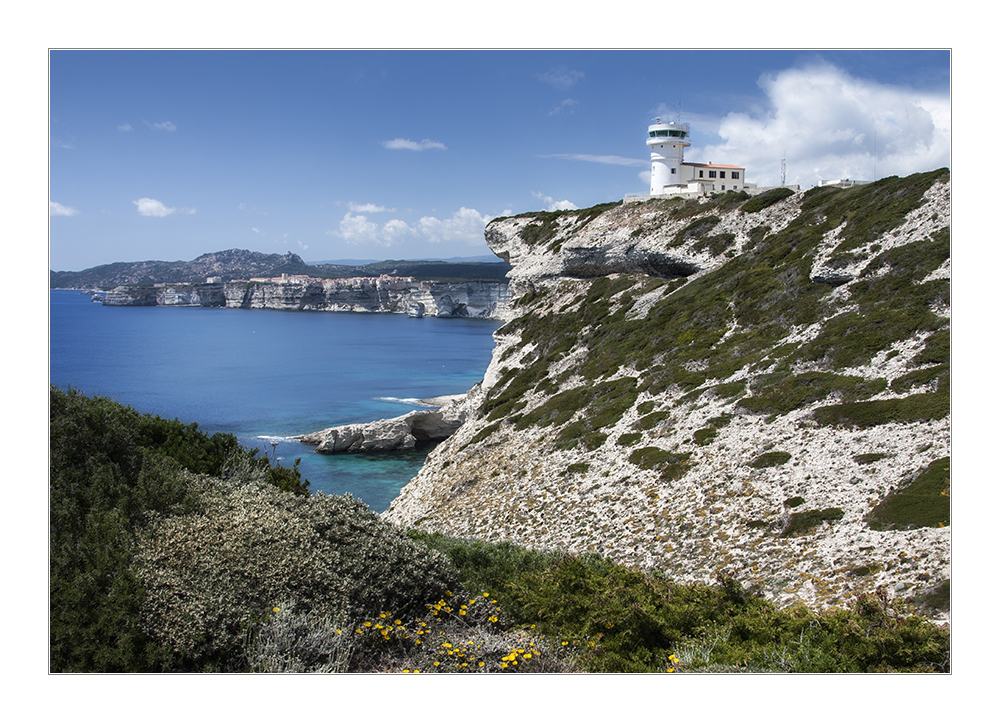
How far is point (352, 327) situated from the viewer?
143875mm

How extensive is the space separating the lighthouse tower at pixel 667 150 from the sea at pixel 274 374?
27.0 meters

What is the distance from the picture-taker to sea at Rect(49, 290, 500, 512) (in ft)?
147

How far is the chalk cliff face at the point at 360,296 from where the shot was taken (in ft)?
547

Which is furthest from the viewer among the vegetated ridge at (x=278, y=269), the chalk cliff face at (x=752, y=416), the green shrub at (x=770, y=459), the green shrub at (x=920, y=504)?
the vegetated ridge at (x=278, y=269)

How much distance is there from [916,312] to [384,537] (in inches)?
→ 578

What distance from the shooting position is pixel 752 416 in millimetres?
16344

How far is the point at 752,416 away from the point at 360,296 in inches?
7078

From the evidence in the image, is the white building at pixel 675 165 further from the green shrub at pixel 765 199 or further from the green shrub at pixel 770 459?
the green shrub at pixel 770 459

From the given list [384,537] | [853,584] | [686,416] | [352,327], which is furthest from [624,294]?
[352,327]

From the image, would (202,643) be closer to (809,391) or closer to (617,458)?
(617,458)

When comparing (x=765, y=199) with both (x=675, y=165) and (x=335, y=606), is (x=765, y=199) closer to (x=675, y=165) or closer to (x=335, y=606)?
(x=675, y=165)

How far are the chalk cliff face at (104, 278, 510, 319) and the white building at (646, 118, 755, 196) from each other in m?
103

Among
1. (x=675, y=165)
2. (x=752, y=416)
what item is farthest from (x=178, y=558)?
(x=675, y=165)

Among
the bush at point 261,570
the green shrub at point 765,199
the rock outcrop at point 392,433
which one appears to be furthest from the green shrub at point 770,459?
the rock outcrop at point 392,433
